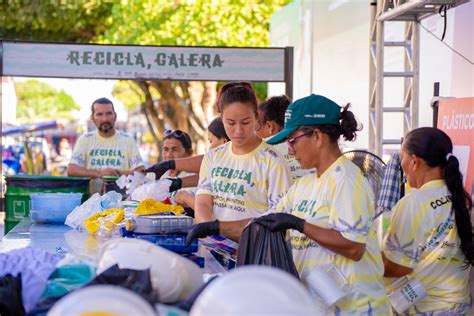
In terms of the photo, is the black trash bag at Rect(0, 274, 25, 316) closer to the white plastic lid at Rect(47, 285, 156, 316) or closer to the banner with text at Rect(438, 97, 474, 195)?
the white plastic lid at Rect(47, 285, 156, 316)

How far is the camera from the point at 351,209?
3064 millimetres

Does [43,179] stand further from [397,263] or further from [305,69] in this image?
[305,69]

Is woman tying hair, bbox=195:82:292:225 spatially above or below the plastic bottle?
above

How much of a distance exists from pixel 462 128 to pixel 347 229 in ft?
7.49

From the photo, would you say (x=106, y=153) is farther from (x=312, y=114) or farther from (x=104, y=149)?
(x=312, y=114)

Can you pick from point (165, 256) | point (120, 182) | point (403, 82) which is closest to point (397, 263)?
point (165, 256)

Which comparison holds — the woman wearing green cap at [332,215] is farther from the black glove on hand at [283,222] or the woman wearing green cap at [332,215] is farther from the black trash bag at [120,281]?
the black trash bag at [120,281]

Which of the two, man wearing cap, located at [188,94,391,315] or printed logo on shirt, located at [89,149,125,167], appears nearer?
man wearing cap, located at [188,94,391,315]

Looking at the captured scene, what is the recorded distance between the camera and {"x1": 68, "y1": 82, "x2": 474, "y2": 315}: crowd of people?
123 inches

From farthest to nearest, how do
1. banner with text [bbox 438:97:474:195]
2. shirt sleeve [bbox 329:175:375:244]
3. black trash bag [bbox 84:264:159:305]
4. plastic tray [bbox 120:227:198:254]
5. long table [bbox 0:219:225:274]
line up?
banner with text [bbox 438:97:474:195] → long table [bbox 0:219:225:274] → plastic tray [bbox 120:227:198:254] → shirt sleeve [bbox 329:175:375:244] → black trash bag [bbox 84:264:159:305]

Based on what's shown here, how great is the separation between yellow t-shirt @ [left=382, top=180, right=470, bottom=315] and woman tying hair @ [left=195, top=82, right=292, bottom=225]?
70cm

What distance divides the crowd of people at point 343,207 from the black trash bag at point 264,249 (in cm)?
5

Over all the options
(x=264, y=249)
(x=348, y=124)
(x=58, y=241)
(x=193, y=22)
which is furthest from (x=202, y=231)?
(x=193, y=22)

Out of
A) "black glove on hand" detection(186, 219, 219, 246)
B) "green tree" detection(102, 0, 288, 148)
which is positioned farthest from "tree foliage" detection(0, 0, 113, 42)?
"black glove on hand" detection(186, 219, 219, 246)
